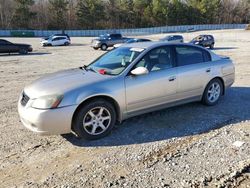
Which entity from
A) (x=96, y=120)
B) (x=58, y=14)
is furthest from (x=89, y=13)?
(x=96, y=120)

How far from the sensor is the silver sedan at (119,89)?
4.58m

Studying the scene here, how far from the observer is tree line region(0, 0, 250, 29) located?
7038 cm

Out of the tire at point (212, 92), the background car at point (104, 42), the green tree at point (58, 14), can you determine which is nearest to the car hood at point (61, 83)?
the tire at point (212, 92)

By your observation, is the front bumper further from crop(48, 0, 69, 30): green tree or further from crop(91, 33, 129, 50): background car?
crop(48, 0, 69, 30): green tree

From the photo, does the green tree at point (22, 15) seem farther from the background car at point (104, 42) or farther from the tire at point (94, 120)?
the tire at point (94, 120)

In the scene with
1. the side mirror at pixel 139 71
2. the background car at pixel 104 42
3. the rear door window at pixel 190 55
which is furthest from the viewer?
the background car at pixel 104 42

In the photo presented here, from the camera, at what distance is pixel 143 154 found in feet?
14.2

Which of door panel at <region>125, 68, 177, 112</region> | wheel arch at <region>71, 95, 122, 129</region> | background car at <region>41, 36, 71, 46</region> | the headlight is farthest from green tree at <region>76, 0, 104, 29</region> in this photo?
the headlight

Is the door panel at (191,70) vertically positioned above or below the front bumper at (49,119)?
above

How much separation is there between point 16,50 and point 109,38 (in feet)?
31.3

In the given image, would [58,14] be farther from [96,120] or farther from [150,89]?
[96,120]

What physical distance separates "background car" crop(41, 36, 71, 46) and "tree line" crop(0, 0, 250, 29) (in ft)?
118

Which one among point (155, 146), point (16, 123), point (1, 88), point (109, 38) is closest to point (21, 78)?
point (1, 88)

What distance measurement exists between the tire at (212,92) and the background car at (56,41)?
106ft
